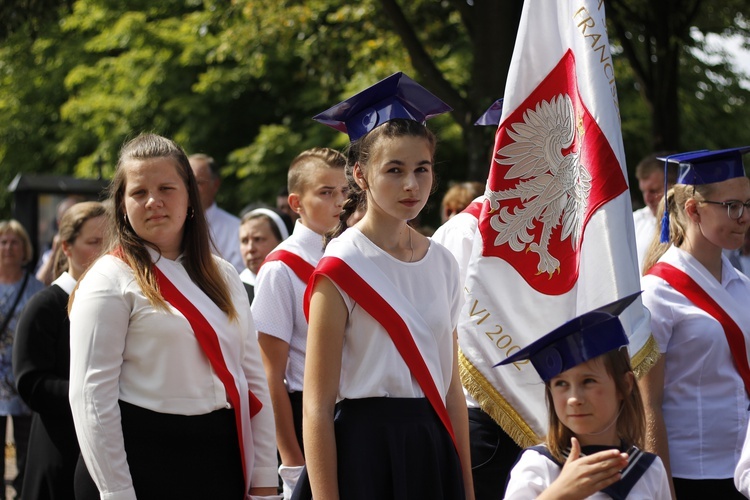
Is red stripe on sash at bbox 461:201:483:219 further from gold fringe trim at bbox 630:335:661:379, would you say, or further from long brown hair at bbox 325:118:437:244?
long brown hair at bbox 325:118:437:244

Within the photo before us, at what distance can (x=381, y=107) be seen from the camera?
3.79 meters

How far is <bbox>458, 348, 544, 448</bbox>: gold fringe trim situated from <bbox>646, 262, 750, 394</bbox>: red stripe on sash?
0.96 meters

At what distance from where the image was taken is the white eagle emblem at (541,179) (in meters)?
4.48

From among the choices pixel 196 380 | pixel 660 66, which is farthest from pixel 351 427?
pixel 660 66

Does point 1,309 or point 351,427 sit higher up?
point 1,309

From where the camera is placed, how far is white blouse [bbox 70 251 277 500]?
12.2 ft

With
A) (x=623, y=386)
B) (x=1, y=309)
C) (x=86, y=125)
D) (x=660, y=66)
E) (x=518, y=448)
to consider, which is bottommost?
(x=518, y=448)

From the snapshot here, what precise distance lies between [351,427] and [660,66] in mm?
11794

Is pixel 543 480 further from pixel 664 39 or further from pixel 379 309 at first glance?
pixel 664 39

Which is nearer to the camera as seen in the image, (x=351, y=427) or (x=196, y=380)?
(x=351, y=427)

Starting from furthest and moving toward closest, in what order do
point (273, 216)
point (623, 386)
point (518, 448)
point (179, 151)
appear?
point (273, 216), point (518, 448), point (179, 151), point (623, 386)

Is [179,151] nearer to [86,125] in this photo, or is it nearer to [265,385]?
[265,385]

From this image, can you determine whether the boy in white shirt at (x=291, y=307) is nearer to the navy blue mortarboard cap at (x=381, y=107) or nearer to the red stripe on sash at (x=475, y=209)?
the red stripe on sash at (x=475, y=209)

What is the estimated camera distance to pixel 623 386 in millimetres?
3391
